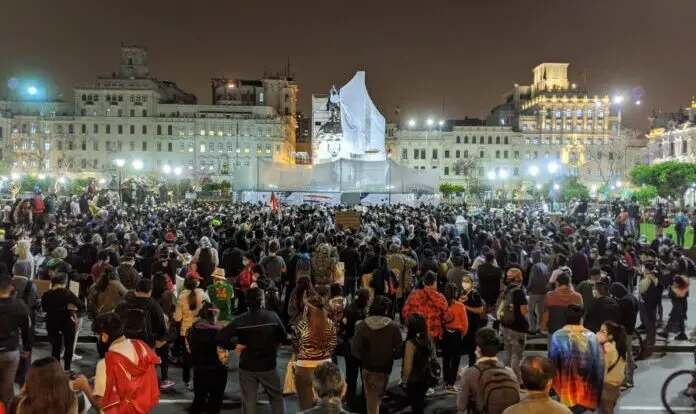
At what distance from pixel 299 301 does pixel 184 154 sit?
9351 cm

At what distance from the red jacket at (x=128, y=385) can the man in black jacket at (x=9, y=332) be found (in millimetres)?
2285

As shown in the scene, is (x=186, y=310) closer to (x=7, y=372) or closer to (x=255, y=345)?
(x=7, y=372)

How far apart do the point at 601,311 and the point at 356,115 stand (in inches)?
2010

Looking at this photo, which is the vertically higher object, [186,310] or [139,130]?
[139,130]

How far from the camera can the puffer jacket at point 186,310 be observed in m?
8.52

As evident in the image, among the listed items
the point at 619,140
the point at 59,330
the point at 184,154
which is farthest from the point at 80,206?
the point at 619,140

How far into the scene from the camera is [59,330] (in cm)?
943

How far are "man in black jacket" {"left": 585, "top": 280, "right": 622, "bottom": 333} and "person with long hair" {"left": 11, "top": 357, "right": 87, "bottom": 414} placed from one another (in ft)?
20.9

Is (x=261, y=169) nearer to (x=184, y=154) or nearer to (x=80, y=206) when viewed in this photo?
(x=80, y=206)

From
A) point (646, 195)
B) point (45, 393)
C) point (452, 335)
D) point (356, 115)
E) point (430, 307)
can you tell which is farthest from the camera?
point (356, 115)

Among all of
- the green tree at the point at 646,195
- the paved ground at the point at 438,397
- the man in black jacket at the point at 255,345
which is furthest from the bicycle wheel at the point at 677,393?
the green tree at the point at 646,195

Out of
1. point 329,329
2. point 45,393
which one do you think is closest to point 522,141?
point 329,329

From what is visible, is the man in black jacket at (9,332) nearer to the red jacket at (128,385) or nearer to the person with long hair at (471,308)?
the red jacket at (128,385)

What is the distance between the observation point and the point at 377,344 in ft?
22.3
